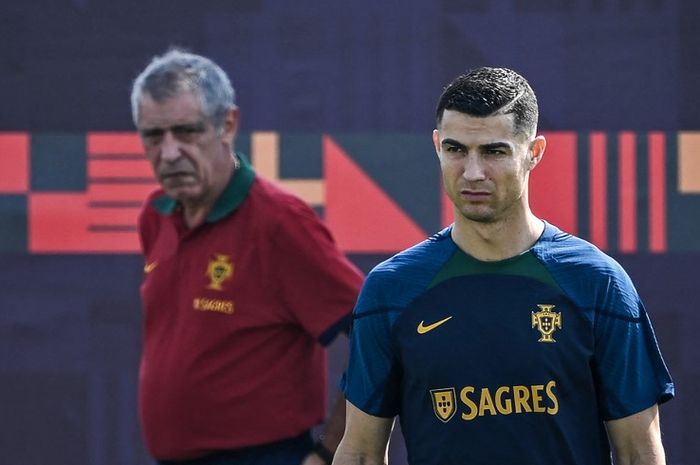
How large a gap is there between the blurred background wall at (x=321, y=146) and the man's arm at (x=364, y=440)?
131cm

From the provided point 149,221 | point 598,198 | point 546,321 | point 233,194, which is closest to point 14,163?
Result: point 149,221

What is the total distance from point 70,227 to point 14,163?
234mm

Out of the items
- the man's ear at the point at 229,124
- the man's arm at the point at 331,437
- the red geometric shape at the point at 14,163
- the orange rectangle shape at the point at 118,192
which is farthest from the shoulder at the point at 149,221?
the man's arm at the point at 331,437

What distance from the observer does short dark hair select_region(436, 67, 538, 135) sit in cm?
203

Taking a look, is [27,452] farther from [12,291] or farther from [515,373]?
[515,373]

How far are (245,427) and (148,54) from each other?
1.23m

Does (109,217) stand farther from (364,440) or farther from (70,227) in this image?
(364,440)

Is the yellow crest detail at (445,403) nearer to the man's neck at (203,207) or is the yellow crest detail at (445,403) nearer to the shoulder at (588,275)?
the shoulder at (588,275)

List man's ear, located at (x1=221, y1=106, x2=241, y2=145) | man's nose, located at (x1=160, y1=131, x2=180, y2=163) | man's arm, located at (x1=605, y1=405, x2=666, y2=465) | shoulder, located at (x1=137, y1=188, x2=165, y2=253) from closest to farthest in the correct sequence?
man's arm, located at (x1=605, y1=405, x2=666, y2=465) < man's nose, located at (x1=160, y1=131, x2=180, y2=163) < man's ear, located at (x1=221, y1=106, x2=241, y2=145) < shoulder, located at (x1=137, y1=188, x2=165, y2=253)

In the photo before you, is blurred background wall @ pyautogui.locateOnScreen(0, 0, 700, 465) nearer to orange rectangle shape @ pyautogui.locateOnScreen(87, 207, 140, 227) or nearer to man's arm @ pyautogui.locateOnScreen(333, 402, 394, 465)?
orange rectangle shape @ pyautogui.locateOnScreen(87, 207, 140, 227)

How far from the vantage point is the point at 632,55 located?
11.1 feet

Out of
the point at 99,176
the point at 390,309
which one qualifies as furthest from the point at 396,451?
the point at 390,309

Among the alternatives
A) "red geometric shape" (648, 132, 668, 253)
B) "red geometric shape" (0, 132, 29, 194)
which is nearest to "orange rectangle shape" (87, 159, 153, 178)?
"red geometric shape" (0, 132, 29, 194)

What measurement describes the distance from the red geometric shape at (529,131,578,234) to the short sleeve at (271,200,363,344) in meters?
0.83
